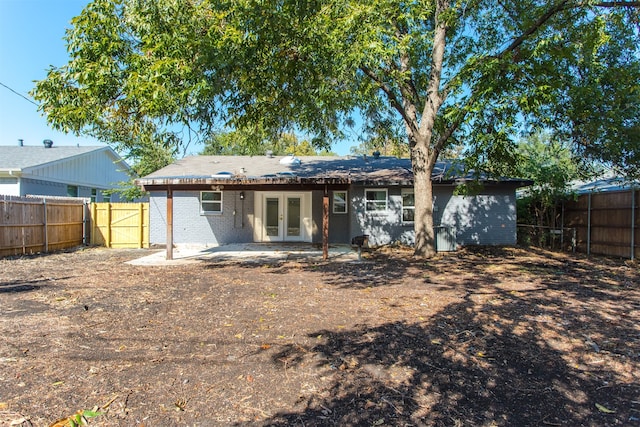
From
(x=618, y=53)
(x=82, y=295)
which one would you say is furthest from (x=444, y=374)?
(x=618, y=53)

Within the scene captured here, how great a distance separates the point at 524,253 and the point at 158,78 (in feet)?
36.7

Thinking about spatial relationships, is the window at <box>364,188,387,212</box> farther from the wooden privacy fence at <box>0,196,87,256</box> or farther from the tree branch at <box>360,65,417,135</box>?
the wooden privacy fence at <box>0,196,87,256</box>

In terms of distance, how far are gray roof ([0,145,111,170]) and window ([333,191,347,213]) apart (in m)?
12.8

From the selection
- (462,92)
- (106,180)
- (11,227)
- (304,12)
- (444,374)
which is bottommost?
(444,374)

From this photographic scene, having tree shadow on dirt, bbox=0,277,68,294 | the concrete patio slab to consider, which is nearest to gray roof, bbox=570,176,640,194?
the concrete patio slab

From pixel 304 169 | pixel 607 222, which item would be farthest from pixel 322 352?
pixel 607 222

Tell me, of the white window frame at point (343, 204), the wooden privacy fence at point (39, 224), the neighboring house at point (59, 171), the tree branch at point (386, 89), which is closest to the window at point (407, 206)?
the white window frame at point (343, 204)

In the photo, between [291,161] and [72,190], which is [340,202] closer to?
[291,161]

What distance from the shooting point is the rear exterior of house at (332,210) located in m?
13.0

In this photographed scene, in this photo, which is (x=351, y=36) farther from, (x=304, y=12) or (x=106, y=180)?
(x=106, y=180)

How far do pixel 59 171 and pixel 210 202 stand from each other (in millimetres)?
9321

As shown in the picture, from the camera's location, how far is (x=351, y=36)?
7535 millimetres

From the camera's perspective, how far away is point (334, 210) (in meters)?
13.7

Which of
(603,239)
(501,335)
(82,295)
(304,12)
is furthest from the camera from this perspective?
(603,239)
